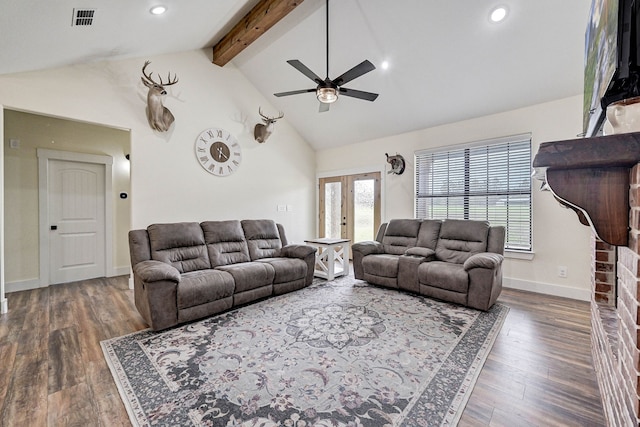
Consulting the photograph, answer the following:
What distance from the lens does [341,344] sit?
2350mm

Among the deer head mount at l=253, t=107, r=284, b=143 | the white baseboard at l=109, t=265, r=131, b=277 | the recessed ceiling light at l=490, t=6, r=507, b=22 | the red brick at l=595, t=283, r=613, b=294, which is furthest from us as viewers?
the deer head mount at l=253, t=107, r=284, b=143

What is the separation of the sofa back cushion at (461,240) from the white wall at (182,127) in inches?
124

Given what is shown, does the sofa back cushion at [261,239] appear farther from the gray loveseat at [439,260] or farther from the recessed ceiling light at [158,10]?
the recessed ceiling light at [158,10]

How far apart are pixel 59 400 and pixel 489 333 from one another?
328cm

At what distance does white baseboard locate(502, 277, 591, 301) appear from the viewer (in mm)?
3499

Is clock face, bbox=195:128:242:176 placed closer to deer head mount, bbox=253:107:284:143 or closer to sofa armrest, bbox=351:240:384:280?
deer head mount, bbox=253:107:284:143

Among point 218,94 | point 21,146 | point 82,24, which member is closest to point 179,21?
point 82,24

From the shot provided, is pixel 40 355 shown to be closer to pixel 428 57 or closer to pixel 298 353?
pixel 298 353

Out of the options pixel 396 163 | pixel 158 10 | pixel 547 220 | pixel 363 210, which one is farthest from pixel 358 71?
pixel 363 210

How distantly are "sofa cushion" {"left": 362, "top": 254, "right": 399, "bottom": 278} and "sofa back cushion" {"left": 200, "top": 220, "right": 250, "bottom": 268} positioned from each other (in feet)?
5.75

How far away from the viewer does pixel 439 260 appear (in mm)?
3879

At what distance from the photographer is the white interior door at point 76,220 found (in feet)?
13.9

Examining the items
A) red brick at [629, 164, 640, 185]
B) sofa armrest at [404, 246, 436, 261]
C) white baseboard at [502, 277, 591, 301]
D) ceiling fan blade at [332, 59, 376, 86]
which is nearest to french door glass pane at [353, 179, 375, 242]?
sofa armrest at [404, 246, 436, 261]

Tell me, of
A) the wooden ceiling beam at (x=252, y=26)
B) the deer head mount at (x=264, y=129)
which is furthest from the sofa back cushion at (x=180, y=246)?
the wooden ceiling beam at (x=252, y=26)
